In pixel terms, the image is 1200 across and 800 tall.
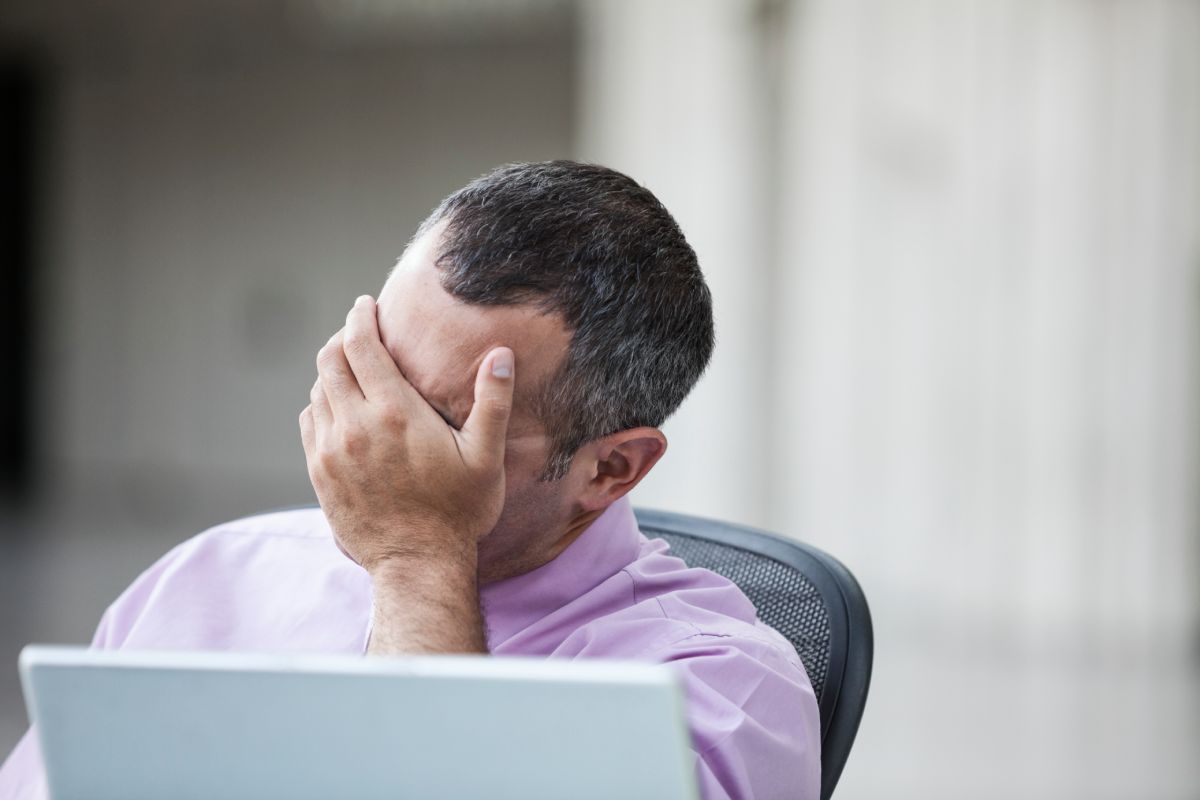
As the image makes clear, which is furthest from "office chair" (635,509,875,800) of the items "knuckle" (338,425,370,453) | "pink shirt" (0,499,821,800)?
"knuckle" (338,425,370,453)

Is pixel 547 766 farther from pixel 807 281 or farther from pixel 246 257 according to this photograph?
pixel 246 257

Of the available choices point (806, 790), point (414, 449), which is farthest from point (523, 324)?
point (806, 790)

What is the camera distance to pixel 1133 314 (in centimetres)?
470

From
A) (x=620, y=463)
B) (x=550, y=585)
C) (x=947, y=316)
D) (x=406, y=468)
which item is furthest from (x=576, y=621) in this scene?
(x=947, y=316)

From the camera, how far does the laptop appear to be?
23.0 inches

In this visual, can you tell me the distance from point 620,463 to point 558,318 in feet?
0.55

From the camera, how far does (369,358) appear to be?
1023 millimetres

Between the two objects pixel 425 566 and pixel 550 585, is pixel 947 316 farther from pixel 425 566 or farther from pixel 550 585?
pixel 425 566

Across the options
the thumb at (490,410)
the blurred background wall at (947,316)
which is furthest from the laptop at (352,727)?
the blurred background wall at (947,316)

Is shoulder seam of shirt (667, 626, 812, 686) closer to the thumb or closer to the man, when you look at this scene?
the man

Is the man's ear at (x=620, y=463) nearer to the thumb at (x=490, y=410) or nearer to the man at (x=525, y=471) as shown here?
the man at (x=525, y=471)

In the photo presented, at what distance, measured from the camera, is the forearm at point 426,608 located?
93cm

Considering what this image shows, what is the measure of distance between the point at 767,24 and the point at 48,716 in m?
4.84

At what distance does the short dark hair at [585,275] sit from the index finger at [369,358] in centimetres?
7
